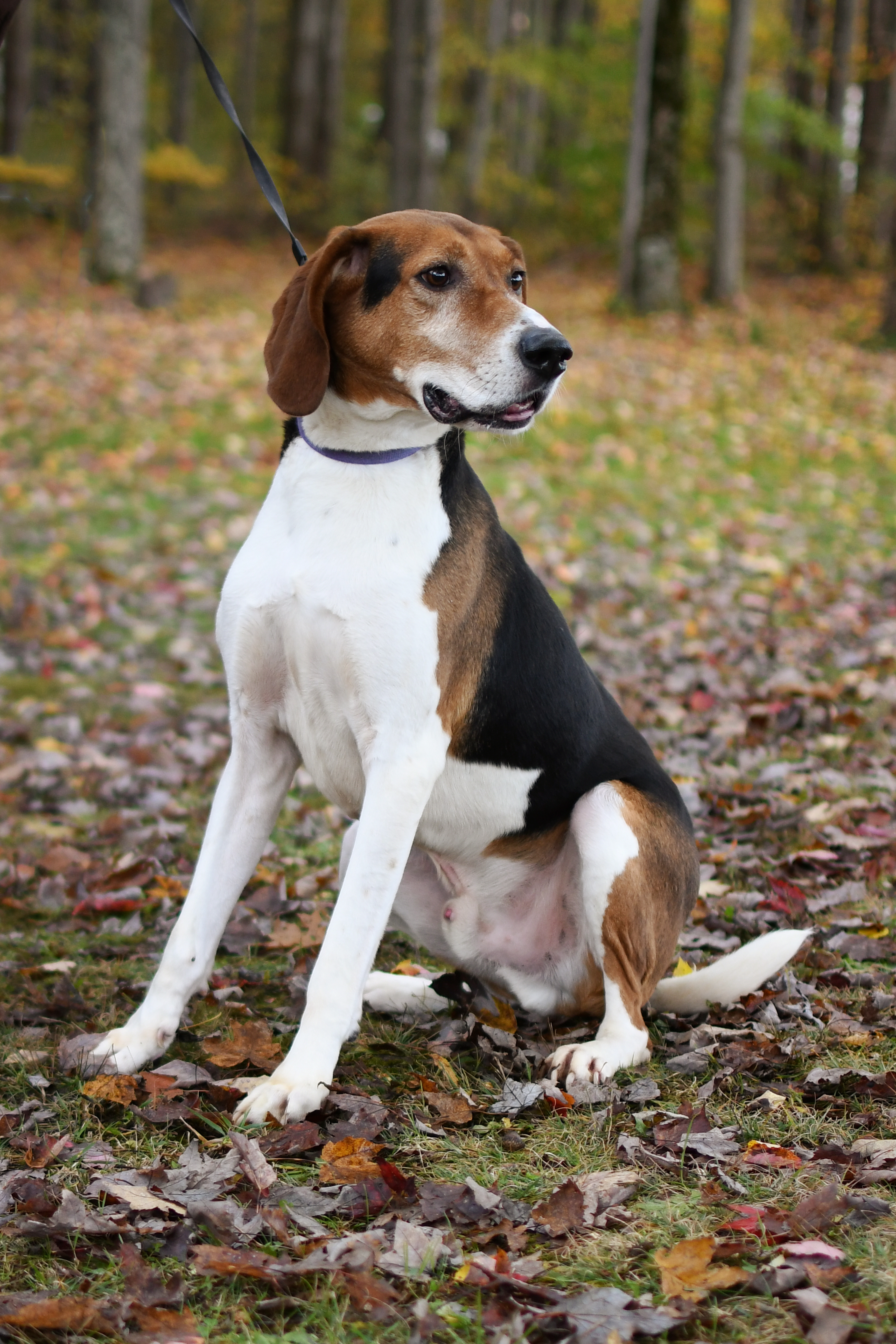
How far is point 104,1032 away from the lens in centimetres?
349

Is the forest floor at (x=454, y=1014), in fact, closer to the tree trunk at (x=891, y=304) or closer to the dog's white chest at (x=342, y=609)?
the dog's white chest at (x=342, y=609)

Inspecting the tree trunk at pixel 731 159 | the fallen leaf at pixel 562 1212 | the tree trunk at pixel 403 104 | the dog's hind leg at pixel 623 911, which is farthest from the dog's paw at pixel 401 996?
the tree trunk at pixel 403 104

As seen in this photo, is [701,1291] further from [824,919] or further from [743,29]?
[743,29]

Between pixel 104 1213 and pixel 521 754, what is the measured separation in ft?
5.14

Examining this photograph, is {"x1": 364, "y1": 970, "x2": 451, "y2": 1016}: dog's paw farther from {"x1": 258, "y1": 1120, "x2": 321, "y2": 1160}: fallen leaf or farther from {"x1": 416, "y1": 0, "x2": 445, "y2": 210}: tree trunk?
{"x1": 416, "y1": 0, "x2": 445, "y2": 210}: tree trunk

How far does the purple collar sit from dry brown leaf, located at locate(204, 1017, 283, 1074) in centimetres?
159

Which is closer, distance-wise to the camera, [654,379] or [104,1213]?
[104,1213]

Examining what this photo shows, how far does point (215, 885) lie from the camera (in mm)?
3342

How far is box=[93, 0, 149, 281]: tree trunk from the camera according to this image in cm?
1538

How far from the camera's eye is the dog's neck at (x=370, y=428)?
315 centimetres

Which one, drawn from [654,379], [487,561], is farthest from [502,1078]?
[654,379]

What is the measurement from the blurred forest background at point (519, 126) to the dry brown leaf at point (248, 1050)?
12.9 metres

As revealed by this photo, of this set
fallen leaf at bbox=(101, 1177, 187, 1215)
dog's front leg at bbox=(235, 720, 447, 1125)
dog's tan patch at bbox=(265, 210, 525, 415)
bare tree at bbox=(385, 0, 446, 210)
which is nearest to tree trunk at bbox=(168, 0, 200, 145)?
bare tree at bbox=(385, 0, 446, 210)

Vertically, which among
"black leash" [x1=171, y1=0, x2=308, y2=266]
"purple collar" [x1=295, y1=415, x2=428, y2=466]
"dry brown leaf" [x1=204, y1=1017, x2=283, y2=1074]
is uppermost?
"black leash" [x1=171, y1=0, x2=308, y2=266]
